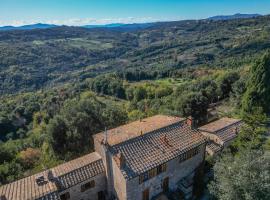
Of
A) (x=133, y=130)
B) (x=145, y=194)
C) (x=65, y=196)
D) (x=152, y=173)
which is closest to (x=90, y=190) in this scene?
(x=65, y=196)

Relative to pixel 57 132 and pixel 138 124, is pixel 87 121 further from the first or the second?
pixel 138 124

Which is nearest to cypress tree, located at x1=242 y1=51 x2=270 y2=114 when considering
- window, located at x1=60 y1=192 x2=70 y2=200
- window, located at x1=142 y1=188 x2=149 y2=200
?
window, located at x1=142 y1=188 x2=149 y2=200

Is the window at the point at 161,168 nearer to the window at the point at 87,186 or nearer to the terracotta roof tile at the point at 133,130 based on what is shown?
the terracotta roof tile at the point at 133,130

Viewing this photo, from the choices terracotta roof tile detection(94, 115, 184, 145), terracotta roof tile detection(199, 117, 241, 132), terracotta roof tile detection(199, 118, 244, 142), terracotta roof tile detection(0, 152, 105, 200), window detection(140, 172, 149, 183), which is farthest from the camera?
terracotta roof tile detection(199, 117, 241, 132)

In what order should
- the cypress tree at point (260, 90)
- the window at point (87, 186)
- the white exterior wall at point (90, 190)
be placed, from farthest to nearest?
the cypress tree at point (260, 90)
the window at point (87, 186)
the white exterior wall at point (90, 190)

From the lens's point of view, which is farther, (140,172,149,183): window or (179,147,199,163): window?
(179,147,199,163): window

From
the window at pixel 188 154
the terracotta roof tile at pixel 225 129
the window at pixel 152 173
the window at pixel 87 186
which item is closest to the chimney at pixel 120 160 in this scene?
the window at pixel 152 173

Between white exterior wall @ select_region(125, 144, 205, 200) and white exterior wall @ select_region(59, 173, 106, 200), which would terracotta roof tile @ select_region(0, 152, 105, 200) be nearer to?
white exterior wall @ select_region(59, 173, 106, 200)

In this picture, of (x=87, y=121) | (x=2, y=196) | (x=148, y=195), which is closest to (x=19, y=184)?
(x=2, y=196)
